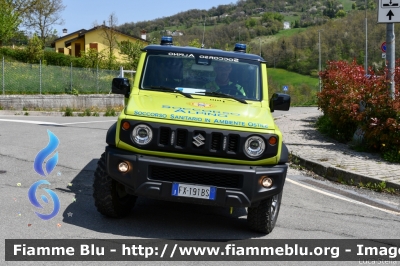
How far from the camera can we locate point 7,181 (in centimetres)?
820

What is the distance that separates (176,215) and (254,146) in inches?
60.2

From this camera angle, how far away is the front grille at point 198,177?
5.77 metres

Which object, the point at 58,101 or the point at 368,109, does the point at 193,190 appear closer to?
the point at 368,109

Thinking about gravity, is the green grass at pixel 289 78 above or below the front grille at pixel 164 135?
above

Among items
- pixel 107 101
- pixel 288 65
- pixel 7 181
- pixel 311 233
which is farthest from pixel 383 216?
pixel 288 65

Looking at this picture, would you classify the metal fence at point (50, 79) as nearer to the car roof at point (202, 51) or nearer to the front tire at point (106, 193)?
the car roof at point (202, 51)

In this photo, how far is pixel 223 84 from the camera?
7094 mm

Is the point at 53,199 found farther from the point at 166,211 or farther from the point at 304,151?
the point at 304,151

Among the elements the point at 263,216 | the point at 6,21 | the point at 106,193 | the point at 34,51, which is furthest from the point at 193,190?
the point at 34,51

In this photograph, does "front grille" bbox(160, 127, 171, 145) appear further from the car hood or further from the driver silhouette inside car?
the driver silhouette inside car

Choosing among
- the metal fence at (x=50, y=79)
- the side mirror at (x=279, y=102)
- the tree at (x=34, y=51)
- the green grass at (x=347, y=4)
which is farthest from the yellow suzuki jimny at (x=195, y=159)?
the green grass at (x=347, y=4)

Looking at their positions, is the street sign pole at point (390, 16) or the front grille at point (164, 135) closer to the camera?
the front grille at point (164, 135)

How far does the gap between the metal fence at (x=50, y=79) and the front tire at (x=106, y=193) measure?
64.1 feet

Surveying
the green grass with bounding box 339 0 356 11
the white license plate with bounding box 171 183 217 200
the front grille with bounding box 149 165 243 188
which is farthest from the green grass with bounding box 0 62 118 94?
the green grass with bounding box 339 0 356 11
